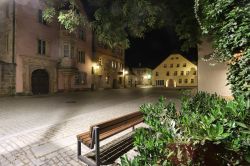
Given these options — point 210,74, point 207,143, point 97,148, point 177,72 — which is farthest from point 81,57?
point 177,72

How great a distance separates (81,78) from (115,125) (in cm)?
2563

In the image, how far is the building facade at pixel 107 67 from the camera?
33.4 metres


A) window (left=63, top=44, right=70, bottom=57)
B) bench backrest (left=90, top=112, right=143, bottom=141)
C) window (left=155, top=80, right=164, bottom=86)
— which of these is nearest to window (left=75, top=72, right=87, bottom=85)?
window (left=63, top=44, right=70, bottom=57)

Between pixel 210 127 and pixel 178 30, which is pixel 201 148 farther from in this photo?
pixel 178 30

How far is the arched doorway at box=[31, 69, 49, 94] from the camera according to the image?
22062 millimetres

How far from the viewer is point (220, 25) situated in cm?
429

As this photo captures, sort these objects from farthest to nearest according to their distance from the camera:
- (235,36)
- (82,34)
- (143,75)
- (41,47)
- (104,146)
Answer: (143,75), (82,34), (41,47), (104,146), (235,36)

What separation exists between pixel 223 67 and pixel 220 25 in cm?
1047

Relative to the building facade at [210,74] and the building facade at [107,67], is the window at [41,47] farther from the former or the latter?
the building facade at [210,74]

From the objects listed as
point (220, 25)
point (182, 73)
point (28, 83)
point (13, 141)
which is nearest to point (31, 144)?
point (13, 141)

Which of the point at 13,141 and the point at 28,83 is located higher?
the point at 28,83

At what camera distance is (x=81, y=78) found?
97.1ft

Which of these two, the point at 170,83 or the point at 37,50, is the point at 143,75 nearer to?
the point at 170,83

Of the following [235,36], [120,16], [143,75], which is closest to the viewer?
[235,36]
